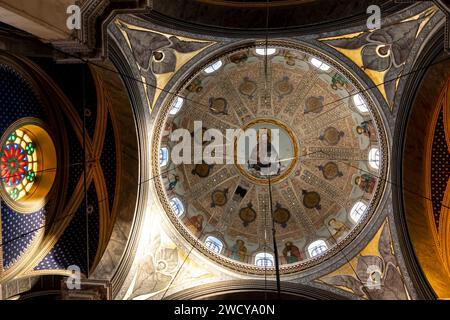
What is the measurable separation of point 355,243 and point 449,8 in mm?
8121

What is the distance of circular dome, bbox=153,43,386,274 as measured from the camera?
50.7ft

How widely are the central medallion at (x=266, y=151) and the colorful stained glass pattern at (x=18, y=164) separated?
28.2ft

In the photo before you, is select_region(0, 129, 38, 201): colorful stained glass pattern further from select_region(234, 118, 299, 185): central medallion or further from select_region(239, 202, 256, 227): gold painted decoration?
select_region(234, 118, 299, 185): central medallion

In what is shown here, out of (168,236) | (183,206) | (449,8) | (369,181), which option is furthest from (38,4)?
(369,181)

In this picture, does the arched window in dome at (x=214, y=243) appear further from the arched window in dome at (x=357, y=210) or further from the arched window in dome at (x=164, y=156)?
the arched window in dome at (x=357, y=210)

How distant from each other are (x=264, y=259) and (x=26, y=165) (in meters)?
8.34

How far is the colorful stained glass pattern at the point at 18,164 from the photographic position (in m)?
11.3

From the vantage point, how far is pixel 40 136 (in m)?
12.1

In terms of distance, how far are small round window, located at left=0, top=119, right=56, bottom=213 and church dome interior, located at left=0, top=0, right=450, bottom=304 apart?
4 centimetres

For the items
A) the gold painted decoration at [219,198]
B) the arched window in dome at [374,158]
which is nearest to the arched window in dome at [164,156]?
the gold painted decoration at [219,198]

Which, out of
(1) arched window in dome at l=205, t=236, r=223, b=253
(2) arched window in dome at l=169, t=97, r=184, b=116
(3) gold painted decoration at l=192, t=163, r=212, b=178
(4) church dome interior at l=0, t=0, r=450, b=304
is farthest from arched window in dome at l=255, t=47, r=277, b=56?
(1) arched window in dome at l=205, t=236, r=223, b=253

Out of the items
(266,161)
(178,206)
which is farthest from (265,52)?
(178,206)
